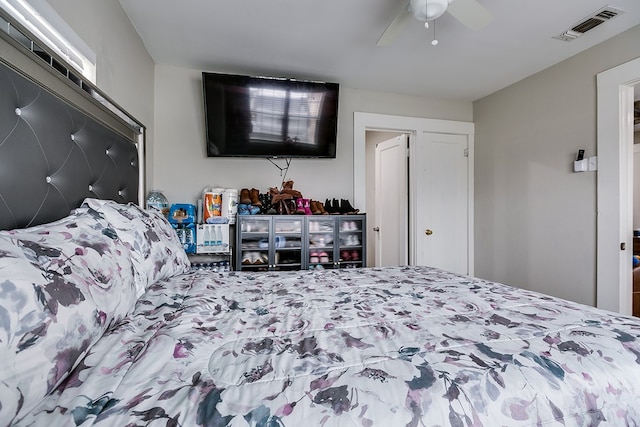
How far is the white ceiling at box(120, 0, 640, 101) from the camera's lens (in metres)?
1.92

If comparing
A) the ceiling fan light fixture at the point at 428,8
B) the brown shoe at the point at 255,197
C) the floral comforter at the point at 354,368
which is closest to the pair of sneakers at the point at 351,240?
the brown shoe at the point at 255,197

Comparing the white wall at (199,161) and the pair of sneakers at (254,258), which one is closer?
the pair of sneakers at (254,258)

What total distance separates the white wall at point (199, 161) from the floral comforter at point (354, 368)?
1.88 metres

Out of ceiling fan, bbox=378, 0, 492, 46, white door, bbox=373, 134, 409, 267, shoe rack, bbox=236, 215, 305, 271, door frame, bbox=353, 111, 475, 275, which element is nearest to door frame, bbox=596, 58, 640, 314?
door frame, bbox=353, 111, 475, 275

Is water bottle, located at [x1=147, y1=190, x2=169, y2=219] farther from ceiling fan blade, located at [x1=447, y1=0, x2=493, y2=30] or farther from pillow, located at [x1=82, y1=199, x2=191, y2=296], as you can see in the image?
ceiling fan blade, located at [x1=447, y1=0, x2=493, y2=30]

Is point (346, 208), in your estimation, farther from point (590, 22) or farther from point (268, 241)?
point (590, 22)

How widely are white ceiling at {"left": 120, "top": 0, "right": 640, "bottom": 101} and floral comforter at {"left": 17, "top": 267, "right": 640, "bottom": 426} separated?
6.35ft

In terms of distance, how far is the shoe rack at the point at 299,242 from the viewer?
8.27ft

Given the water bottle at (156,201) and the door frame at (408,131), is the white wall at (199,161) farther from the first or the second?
the water bottle at (156,201)

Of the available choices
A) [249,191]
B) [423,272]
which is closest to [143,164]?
[249,191]

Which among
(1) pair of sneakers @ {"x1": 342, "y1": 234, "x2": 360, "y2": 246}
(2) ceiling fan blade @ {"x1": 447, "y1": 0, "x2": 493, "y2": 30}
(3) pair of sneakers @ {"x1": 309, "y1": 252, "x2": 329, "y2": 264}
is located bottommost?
(3) pair of sneakers @ {"x1": 309, "y1": 252, "x2": 329, "y2": 264}

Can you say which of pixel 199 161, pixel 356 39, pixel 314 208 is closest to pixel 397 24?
pixel 356 39

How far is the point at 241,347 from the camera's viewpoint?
30.2 inches

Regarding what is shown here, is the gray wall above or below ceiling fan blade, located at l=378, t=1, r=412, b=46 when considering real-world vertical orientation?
below
